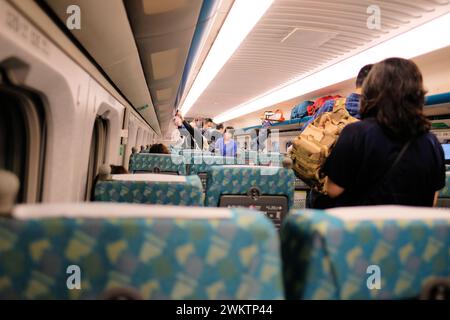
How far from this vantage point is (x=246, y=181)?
2.34m

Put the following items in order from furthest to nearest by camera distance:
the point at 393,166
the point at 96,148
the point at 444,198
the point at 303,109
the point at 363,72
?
the point at 303,109 < the point at 96,148 < the point at 444,198 < the point at 363,72 < the point at 393,166

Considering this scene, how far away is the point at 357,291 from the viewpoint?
0.73m

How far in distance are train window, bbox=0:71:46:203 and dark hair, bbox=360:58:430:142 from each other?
→ 5.65 ft

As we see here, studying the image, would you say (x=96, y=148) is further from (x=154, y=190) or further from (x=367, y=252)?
(x=367, y=252)

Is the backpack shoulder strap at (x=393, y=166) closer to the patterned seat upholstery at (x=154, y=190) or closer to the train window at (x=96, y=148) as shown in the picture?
the patterned seat upholstery at (x=154, y=190)

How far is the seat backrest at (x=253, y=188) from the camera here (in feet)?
7.55

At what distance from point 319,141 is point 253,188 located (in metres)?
0.63

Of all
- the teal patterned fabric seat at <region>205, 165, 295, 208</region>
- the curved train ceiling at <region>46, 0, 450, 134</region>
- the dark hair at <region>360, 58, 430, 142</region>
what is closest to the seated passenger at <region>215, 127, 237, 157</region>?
the curved train ceiling at <region>46, 0, 450, 134</region>

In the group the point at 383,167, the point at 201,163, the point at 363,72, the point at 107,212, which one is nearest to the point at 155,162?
the point at 201,163

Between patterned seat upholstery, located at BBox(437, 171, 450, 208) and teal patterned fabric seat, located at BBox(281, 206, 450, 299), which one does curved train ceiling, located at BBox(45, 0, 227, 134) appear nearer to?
→ teal patterned fabric seat, located at BBox(281, 206, 450, 299)

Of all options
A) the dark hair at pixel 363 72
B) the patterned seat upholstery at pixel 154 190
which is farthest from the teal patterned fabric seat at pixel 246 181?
the dark hair at pixel 363 72

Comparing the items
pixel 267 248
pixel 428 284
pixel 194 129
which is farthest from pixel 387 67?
pixel 194 129

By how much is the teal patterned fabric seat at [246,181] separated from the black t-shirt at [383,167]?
98cm

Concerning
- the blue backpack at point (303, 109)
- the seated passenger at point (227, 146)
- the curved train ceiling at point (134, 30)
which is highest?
the blue backpack at point (303, 109)
